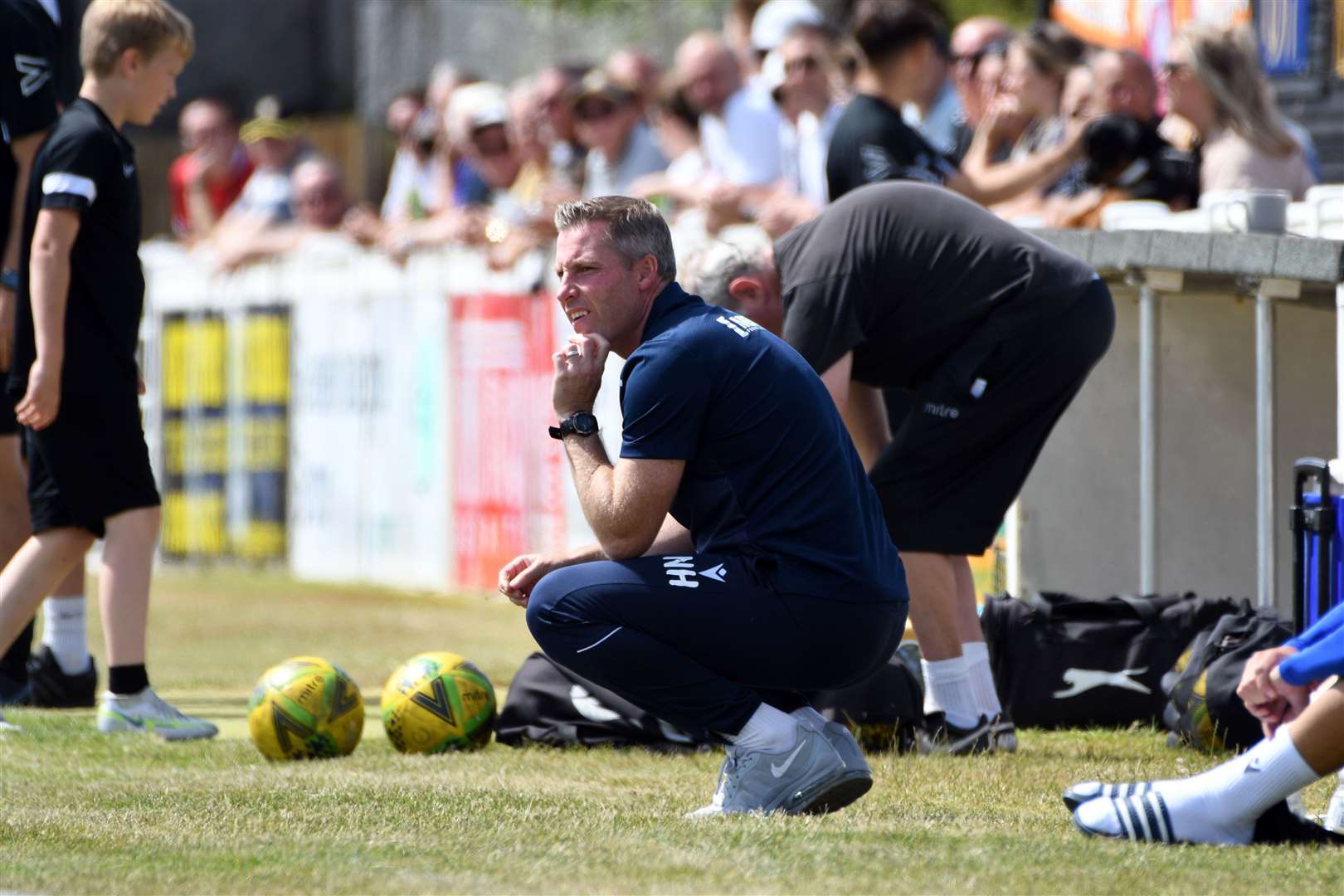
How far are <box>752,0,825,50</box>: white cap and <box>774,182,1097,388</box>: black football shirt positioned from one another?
18.6 feet

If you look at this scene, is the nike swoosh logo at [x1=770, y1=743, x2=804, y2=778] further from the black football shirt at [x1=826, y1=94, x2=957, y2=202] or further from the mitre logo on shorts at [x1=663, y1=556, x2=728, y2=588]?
the black football shirt at [x1=826, y1=94, x2=957, y2=202]

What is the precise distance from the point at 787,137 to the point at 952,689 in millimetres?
5266

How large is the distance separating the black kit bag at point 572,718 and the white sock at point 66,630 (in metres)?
1.96

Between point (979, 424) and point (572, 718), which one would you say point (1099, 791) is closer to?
point (979, 424)

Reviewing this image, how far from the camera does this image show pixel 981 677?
643 centimetres

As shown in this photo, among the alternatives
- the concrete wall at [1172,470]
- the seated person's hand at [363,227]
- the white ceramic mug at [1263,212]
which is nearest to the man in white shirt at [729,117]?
the seated person's hand at [363,227]

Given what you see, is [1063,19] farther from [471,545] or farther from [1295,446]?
[1295,446]

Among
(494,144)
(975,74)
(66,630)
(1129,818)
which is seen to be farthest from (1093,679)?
(494,144)

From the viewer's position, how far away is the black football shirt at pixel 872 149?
23.9ft

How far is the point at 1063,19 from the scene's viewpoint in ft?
44.1

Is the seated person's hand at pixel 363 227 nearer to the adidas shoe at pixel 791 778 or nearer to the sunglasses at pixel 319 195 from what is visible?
the sunglasses at pixel 319 195

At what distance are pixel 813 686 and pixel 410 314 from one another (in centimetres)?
884

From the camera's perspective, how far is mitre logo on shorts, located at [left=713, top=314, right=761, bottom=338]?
4.78 meters

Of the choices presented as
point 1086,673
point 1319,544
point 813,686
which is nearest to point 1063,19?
point 1086,673
